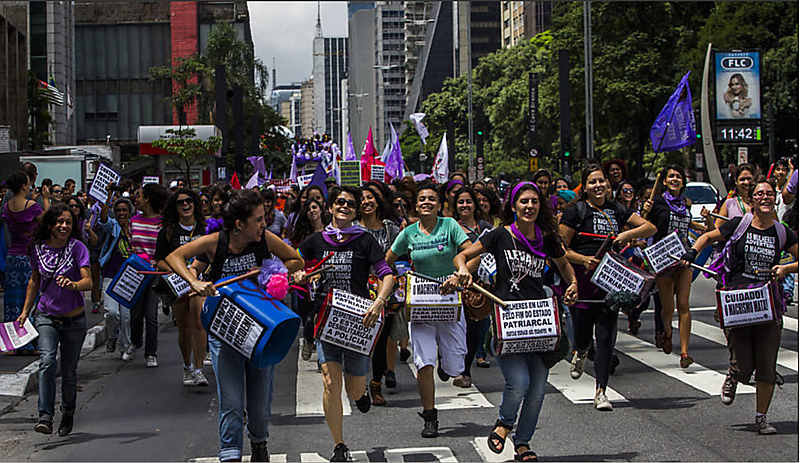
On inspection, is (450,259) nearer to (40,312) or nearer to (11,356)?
(40,312)

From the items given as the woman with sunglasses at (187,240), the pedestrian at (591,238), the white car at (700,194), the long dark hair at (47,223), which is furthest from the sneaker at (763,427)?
the white car at (700,194)

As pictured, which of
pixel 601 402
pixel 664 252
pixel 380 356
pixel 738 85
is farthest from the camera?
pixel 738 85

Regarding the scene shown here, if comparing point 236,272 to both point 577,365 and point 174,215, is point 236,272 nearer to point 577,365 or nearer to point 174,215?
point 174,215

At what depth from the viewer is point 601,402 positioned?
7762 mm

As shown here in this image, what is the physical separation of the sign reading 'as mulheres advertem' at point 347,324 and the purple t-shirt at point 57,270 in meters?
2.30

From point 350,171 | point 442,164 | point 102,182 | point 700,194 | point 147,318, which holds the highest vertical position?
point 442,164

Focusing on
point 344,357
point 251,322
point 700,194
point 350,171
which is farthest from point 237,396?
point 700,194

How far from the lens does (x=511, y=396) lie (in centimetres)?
625

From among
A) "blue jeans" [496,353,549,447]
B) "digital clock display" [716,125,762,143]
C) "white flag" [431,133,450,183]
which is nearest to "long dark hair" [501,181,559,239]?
"blue jeans" [496,353,549,447]

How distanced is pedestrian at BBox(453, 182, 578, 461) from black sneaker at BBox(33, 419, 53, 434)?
Result: 11.0ft

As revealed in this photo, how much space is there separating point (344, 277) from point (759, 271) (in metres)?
3.10

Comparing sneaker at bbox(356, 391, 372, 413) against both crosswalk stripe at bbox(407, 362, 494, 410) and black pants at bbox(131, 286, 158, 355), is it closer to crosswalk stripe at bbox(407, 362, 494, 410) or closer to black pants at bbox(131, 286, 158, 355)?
crosswalk stripe at bbox(407, 362, 494, 410)

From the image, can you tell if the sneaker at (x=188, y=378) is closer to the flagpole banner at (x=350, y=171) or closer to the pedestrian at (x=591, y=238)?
the pedestrian at (x=591, y=238)

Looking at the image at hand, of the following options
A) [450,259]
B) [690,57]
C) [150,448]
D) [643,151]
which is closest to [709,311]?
[450,259]
